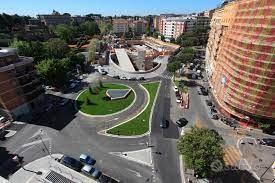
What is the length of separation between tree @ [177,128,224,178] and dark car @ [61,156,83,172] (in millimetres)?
30154

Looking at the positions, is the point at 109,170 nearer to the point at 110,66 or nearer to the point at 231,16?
the point at 231,16

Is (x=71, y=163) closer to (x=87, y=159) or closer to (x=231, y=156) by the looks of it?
(x=87, y=159)

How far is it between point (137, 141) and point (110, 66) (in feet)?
290

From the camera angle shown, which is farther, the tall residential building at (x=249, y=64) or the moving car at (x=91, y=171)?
the tall residential building at (x=249, y=64)

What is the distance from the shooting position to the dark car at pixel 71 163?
59741mm

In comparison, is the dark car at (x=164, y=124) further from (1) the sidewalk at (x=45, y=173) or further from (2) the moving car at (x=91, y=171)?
(1) the sidewalk at (x=45, y=173)

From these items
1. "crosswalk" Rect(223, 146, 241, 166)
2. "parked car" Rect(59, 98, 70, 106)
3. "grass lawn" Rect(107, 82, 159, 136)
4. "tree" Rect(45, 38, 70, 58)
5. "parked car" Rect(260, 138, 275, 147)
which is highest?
"tree" Rect(45, 38, 70, 58)

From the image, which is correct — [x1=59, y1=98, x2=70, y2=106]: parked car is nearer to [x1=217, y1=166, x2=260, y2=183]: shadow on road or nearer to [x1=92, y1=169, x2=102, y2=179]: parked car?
[x1=92, y1=169, x2=102, y2=179]: parked car

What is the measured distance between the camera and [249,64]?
71.1m

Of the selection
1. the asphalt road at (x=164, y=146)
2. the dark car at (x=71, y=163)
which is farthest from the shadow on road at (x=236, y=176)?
the dark car at (x=71, y=163)

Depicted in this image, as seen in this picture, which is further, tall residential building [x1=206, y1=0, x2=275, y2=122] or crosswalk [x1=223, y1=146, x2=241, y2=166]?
tall residential building [x1=206, y1=0, x2=275, y2=122]

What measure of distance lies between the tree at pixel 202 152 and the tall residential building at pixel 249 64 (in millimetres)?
29190

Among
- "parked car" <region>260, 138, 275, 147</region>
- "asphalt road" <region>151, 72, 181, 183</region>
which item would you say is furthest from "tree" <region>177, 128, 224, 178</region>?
→ "parked car" <region>260, 138, 275, 147</region>

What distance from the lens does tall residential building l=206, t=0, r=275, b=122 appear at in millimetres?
65188
